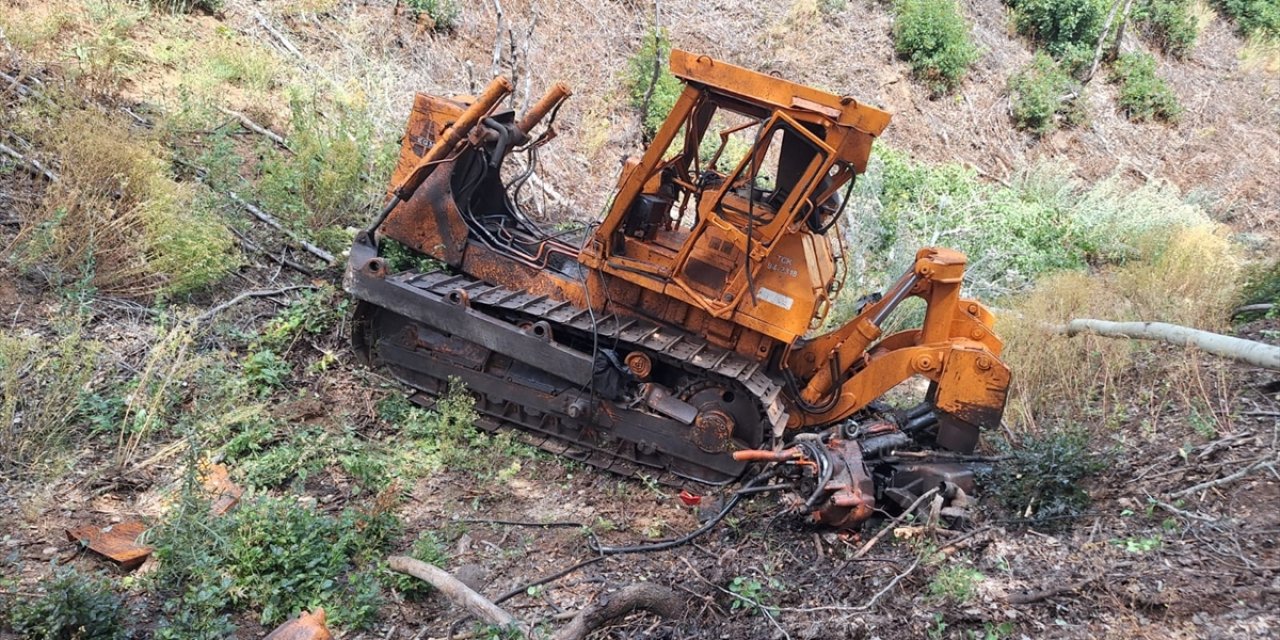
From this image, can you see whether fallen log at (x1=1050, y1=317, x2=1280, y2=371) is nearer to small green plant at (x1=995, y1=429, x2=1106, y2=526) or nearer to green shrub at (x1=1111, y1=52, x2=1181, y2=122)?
small green plant at (x1=995, y1=429, x2=1106, y2=526)

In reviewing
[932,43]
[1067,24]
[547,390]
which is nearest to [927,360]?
[547,390]

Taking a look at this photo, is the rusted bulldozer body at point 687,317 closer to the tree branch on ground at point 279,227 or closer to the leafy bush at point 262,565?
the tree branch on ground at point 279,227

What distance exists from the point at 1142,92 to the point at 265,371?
52.7 feet

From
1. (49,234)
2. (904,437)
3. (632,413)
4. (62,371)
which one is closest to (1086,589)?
(904,437)

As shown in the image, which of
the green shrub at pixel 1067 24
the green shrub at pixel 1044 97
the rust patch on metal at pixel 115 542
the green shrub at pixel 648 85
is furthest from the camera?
the green shrub at pixel 1067 24

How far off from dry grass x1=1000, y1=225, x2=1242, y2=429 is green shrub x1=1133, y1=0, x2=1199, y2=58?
1104 cm

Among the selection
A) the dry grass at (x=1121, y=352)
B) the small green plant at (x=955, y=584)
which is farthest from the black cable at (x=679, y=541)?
the dry grass at (x=1121, y=352)

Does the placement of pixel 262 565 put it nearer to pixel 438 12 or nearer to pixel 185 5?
pixel 185 5

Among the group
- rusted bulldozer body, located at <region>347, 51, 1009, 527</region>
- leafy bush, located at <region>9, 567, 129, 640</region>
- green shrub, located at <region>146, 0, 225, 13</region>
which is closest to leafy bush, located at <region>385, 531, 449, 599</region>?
leafy bush, located at <region>9, 567, 129, 640</region>

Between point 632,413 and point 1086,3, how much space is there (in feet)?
46.7

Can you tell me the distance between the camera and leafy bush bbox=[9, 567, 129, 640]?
3.06 meters

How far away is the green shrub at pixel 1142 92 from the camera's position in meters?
15.3

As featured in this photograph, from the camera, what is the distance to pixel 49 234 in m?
5.39

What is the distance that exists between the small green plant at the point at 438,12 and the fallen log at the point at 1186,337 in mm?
8110
